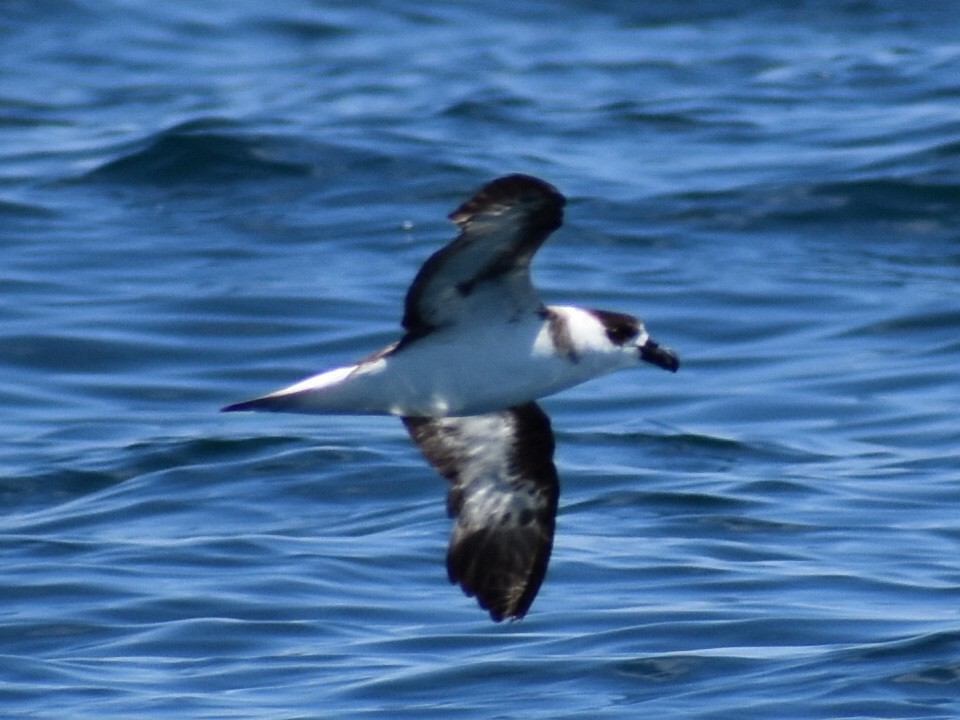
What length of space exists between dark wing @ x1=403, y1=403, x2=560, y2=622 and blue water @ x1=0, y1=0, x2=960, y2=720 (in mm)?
867

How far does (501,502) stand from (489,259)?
5.21 ft

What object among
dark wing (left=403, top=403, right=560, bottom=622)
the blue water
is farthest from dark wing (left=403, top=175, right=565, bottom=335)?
the blue water

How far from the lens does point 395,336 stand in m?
15.2

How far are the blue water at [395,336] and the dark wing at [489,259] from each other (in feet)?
7.56

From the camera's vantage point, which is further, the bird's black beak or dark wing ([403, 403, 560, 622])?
dark wing ([403, 403, 560, 622])

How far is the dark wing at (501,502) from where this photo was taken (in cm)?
870

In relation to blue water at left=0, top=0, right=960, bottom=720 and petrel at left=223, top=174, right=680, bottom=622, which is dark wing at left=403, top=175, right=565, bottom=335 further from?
blue water at left=0, top=0, right=960, bottom=720

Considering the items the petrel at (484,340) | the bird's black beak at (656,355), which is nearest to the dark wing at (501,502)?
the bird's black beak at (656,355)

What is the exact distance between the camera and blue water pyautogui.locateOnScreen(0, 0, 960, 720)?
9.92 meters

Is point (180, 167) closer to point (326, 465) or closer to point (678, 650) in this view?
point (326, 465)

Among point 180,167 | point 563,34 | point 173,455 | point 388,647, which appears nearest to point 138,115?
point 180,167

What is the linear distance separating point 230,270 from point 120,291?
1051 millimetres

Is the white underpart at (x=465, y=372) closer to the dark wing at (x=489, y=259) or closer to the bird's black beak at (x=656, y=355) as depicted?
the dark wing at (x=489, y=259)

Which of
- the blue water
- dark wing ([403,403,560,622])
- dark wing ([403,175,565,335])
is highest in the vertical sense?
dark wing ([403,175,565,335])
